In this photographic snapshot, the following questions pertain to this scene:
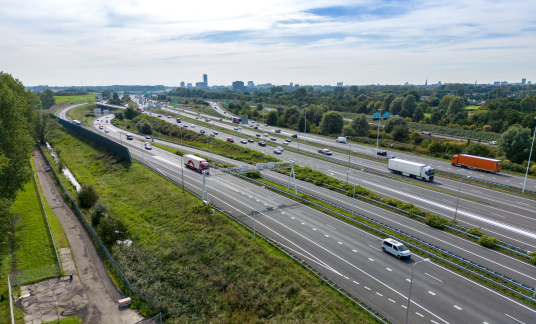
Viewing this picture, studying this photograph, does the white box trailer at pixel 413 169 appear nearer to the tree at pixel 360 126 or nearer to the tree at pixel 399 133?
the tree at pixel 399 133

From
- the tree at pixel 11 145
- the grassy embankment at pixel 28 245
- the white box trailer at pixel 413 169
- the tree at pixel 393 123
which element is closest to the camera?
the grassy embankment at pixel 28 245

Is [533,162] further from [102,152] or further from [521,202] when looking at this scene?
[102,152]

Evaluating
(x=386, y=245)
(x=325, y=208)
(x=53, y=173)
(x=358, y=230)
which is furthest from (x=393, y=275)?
(x=53, y=173)

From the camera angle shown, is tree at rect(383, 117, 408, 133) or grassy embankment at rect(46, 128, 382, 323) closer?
grassy embankment at rect(46, 128, 382, 323)

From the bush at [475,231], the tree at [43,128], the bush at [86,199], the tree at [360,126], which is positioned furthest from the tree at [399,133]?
the tree at [43,128]

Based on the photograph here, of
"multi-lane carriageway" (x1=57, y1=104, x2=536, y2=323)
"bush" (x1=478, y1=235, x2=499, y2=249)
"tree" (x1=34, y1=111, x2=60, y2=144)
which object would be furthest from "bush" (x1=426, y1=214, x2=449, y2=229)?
"tree" (x1=34, y1=111, x2=60, y2=144)

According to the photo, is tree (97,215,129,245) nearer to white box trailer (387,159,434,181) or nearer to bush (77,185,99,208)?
bush (77,185,99,208)
